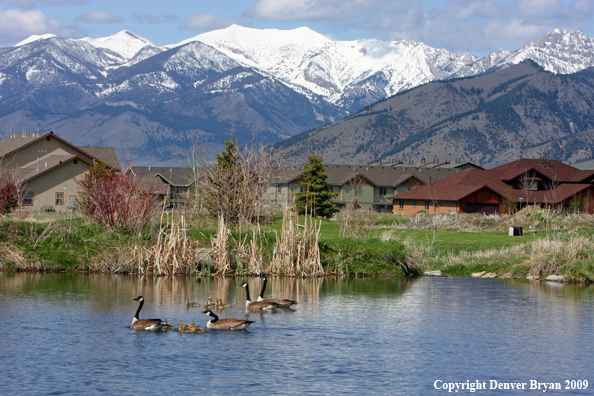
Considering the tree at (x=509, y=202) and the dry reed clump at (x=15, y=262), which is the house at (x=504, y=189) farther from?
the dry reed clump at (x=15, y=262)

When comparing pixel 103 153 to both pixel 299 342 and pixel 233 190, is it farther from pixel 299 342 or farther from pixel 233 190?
pixel 299 342

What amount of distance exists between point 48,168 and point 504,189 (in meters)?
58.9

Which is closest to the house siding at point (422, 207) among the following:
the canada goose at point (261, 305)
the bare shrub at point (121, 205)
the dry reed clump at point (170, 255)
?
the bare shrub at point (121, 205)

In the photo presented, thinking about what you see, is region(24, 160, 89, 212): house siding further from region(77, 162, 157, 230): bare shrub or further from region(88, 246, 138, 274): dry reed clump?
region(88, 246, 138, 274): dry reed clump

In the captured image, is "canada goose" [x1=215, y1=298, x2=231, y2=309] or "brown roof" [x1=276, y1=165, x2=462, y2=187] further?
"brown roof" [x1=276, y1=165, x2=462, y2=187]

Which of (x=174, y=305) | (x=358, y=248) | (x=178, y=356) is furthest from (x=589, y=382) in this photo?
(x=358, y=248)

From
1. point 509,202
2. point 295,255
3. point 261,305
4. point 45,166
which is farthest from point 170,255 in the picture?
point 509,202

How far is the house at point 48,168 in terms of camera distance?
83.8 m

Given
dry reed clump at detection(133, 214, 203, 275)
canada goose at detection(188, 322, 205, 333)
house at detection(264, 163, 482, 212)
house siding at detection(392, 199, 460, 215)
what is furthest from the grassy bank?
house at detection(264, 163, 482, 212)

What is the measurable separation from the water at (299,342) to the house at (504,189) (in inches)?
2699

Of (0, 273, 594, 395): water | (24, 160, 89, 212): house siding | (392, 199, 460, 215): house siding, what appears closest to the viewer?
(0, 273, 594, 395): water

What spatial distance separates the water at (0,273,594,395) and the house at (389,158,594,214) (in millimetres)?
68547

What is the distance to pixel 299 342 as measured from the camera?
20984 mm

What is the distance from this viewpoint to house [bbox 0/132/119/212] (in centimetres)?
8375
